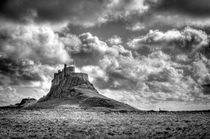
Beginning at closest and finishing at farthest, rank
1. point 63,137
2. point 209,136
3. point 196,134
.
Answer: point 209,136, point 196,134, point 63,137

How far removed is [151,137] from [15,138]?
→ 11.9 m

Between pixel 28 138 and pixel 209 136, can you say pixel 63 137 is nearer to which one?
pixel 28 138

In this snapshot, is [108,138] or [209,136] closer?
[209,136]

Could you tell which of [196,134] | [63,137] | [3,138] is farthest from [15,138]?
[196,134]

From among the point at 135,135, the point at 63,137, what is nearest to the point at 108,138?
the point at 135,135

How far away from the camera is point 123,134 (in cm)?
2100

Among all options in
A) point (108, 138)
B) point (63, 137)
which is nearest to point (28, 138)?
point (63, 137)

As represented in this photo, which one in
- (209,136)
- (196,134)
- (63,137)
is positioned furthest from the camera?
(63,137)

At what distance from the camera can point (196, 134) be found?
18.7 metres

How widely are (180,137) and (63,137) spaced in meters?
9.85

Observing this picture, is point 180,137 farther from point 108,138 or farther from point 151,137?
point 108,138

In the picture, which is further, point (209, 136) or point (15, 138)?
point (15, 138)

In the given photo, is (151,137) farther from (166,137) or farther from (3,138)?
(3,138)

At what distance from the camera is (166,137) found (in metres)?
18.5
